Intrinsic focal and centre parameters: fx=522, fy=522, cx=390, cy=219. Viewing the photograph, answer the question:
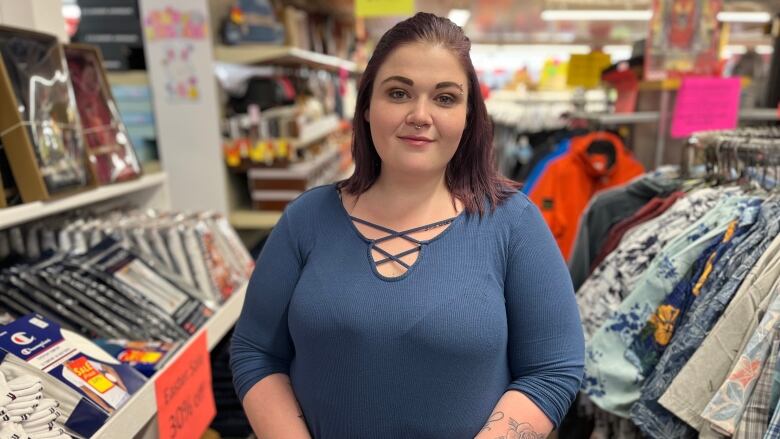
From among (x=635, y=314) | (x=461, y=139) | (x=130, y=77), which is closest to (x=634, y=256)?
(x=635, y=314)

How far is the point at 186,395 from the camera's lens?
52.0 inches

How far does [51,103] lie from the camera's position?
1392 mm

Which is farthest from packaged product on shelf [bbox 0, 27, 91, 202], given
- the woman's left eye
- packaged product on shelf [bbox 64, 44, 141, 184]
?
the woman's left eye

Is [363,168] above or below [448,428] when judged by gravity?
above

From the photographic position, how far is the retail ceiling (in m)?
3.56

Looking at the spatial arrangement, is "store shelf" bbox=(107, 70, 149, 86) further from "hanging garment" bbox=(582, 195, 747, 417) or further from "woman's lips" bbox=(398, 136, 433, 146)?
"hanging garment" bbox=(582, 195, 747, 417)

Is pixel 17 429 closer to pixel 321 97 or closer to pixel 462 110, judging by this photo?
pixel 462 110

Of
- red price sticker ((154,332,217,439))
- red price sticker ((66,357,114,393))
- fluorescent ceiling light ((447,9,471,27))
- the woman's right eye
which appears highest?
fluorescent ceiling light ((447,9,471,27))

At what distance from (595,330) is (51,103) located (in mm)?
1584

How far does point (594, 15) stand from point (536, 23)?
916 millimetres

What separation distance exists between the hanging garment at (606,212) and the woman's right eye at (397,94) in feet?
3.20

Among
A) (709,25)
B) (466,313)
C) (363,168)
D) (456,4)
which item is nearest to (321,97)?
(456,4)

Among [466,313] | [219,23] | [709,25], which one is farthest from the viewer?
[219,23]

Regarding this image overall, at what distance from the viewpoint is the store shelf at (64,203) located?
119 centimetres
